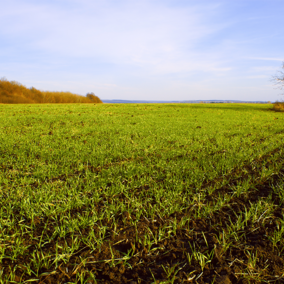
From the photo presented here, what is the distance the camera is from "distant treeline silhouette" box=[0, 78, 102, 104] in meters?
41.6

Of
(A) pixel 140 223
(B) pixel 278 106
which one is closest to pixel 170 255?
(A) pixel 140 223

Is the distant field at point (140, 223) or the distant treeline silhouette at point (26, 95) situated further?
the distant treeline silhouette at point (26, 95)

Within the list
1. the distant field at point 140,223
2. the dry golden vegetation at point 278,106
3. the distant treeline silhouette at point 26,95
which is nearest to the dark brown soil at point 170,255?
the distant field at point 140,223

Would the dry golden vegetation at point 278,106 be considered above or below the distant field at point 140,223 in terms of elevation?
above

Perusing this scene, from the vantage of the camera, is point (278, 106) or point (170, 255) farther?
point (278, 106)

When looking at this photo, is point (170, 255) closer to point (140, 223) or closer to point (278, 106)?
point (140, 223)

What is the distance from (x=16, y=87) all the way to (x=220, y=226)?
172ft

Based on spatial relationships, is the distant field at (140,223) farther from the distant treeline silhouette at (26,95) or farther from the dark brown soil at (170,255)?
the distant treeline silhouette at (26,95)

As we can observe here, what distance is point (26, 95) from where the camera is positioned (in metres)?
44.4

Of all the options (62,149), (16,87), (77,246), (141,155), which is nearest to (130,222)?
(77,246)

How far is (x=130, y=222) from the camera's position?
9.37 feet

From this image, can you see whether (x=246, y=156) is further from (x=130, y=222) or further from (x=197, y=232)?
(x=130, y=222)

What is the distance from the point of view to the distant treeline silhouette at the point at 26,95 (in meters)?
41.6

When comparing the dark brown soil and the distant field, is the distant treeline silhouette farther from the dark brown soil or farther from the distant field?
the dark brown soil
